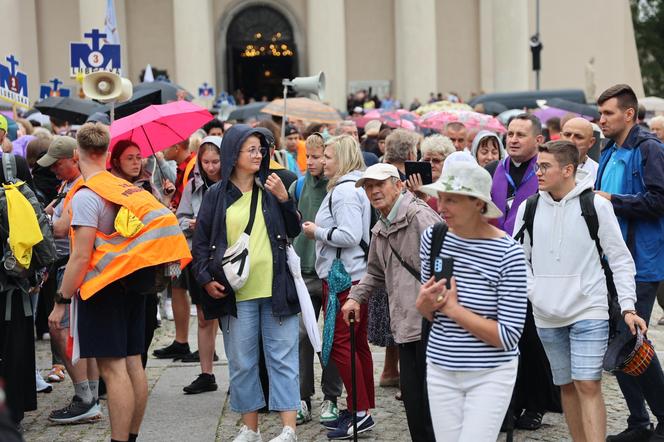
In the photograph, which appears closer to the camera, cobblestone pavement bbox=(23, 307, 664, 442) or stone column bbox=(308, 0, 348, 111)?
cobblestone pavement bbox=(23, 307, 664, 442)

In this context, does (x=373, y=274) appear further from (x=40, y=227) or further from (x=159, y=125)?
(x=159, y=125)

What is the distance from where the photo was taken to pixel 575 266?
223 inches

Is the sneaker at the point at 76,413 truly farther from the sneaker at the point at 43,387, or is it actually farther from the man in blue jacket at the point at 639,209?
the man in blue jacket at the point at 639,209

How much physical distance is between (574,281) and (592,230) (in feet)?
0.93

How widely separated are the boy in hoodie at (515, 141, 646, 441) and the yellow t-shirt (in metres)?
1.60

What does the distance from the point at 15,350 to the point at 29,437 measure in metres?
0.60

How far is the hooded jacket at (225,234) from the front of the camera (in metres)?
6.40

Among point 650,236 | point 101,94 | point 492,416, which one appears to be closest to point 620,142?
point 650,236

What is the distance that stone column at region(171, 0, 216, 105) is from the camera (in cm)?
3562

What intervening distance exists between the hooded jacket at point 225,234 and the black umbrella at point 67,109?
864 cm

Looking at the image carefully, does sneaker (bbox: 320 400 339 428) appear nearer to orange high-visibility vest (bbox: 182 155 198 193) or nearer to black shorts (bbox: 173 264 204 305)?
black shorts (bbox: 173 264 204 305)

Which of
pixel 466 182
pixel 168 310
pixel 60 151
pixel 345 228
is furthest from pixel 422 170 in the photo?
pixel 168 310

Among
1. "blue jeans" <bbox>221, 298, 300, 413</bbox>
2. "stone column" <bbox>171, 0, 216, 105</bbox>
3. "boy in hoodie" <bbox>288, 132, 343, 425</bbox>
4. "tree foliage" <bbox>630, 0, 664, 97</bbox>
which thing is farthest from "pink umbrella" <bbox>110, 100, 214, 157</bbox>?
"tree foliage" <bbox>630, 0, 664, 97</bbox>

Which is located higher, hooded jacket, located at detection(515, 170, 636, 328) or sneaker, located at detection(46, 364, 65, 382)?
hooded jacket, located at detection(515, 170, 636, 328)
